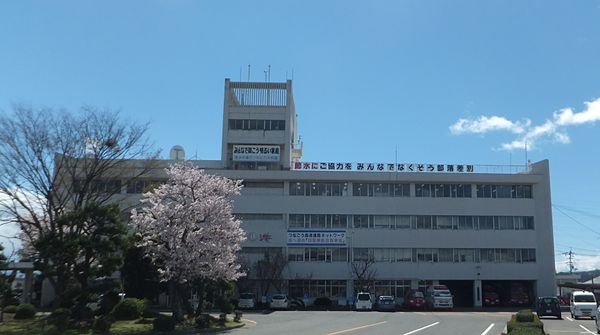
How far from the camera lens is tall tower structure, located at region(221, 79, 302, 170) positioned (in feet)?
201

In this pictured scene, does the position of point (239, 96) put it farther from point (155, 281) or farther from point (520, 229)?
point (520, 229)

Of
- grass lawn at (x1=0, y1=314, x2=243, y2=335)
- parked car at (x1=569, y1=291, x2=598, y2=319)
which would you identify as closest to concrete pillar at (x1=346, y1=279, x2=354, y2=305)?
parked car at (x1=569, y1=291, x2=598, y2=319)

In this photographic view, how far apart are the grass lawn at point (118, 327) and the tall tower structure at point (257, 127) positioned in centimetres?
3033

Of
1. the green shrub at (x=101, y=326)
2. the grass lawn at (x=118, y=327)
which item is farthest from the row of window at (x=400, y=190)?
the green shrub at (x=101, y=326)

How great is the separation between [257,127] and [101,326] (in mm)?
36727

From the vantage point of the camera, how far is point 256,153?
61.2m

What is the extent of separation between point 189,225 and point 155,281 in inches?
429

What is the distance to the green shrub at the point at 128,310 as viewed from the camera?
31562 mm

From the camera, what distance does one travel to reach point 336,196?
6016cm

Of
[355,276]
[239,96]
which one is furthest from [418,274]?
[239,96]

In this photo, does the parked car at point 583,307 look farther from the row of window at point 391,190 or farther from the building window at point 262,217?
the building window at point 262,217

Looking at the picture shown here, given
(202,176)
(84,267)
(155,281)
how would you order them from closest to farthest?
(84,267) < (202,176) < (155,281)

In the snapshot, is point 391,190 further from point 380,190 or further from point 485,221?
point 485,221

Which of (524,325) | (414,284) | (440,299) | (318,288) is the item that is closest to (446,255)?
(414,284)
